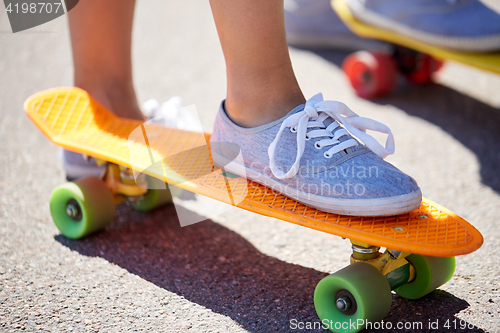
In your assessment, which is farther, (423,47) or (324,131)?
(423,47)

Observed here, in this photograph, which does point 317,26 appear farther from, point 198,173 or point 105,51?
point 198,173

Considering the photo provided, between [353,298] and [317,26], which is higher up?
[353,298]

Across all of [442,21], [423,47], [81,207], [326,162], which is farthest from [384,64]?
[81,207]

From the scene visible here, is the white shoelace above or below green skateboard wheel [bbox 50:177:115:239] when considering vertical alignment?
above

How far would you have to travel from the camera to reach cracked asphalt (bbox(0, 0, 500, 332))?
3.27 ft

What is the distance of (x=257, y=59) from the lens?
1.06m

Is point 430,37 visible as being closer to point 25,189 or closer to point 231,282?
point 231,282

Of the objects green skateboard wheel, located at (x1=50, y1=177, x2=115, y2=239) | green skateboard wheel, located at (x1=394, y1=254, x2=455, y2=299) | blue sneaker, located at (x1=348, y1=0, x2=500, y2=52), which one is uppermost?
blue sneaker, located at (x1=348, y1=0, x2=500, y2=52)

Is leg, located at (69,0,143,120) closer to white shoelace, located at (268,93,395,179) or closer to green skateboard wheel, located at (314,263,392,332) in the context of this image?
white shoelace, located at (268,93,395,179)

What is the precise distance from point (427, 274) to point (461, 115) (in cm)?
124

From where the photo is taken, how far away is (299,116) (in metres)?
1.01

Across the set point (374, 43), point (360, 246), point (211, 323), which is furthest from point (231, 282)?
point (374, 43)

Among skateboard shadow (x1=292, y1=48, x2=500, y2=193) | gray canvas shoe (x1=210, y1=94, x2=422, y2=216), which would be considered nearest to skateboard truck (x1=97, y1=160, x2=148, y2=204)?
gray canvas shoe (x1=210, y1=94, x2=422, y2=216)

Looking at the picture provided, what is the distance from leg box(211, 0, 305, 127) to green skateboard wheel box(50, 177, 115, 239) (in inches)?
18.0
